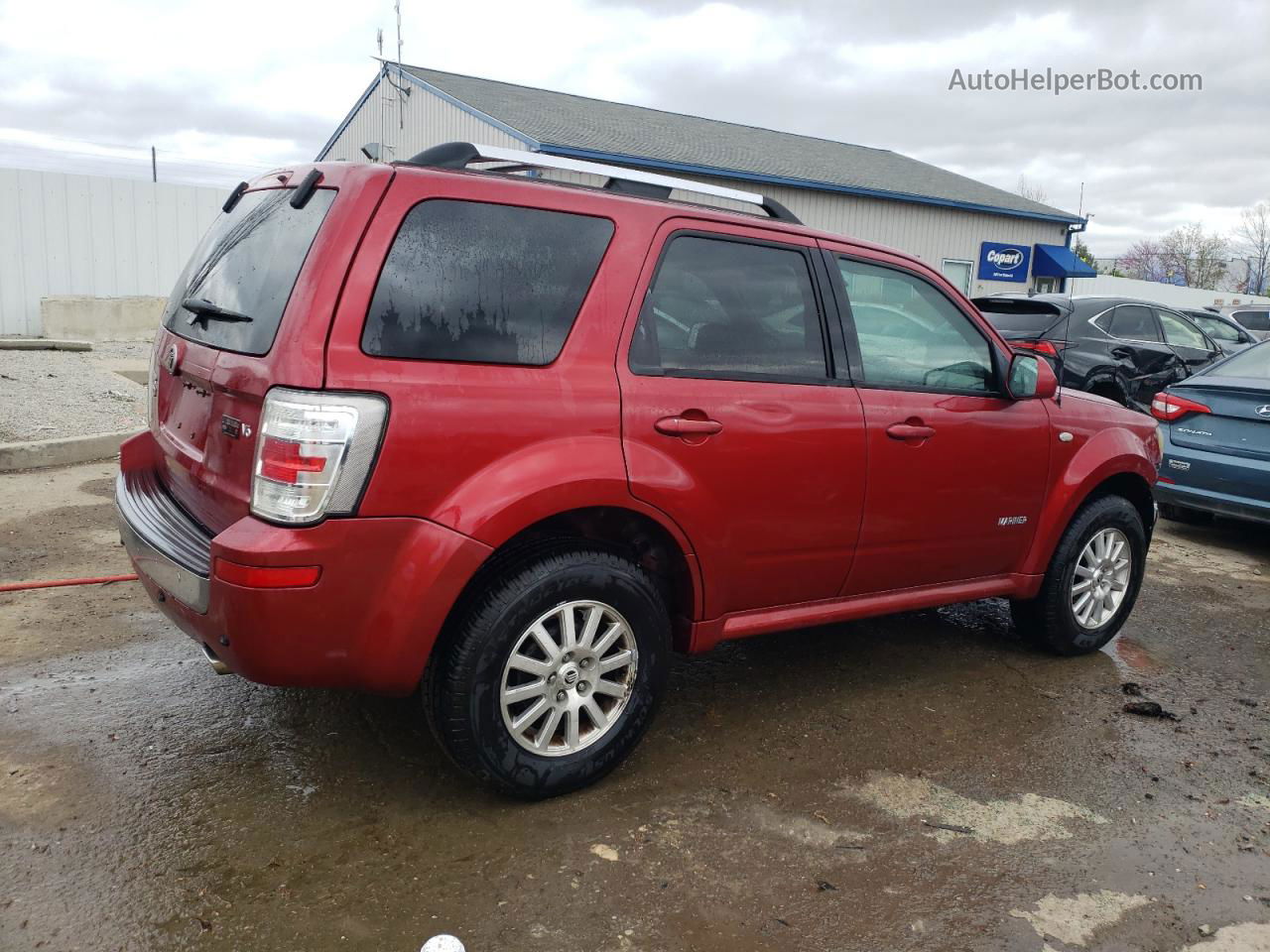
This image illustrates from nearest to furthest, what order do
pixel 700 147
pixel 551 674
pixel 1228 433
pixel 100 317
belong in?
pixel 551 674 → pixel 1228 433 → pixel 100 317 → pixel 700 147

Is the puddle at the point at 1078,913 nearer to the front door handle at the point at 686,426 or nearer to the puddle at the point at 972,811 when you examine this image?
the puddle at the point at 972,811

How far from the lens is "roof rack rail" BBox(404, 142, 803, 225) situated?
10.6ft

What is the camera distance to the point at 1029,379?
13.7ft

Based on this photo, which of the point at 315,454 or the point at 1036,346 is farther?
the point at 1036,346

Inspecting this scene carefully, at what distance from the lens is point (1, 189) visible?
15.0m

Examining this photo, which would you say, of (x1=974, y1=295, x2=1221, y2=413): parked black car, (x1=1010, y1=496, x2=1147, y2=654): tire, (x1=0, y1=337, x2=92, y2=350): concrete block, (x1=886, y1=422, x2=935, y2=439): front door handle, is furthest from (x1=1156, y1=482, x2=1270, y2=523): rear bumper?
(x1=0, y1=337, x2=92, y2=350): concrete block

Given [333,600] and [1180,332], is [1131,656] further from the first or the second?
[1180,332]

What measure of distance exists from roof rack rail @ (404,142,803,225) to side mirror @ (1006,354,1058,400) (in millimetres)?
1115

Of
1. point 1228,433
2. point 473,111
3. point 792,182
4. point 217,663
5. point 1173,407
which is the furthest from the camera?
point 792,182

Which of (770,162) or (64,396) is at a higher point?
(770,162)

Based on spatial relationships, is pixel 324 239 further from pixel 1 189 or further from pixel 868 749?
pixel 1 189

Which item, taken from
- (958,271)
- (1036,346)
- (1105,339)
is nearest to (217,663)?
(1036,346)

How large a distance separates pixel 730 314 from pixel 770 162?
60.0 ft

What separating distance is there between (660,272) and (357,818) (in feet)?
6.40
